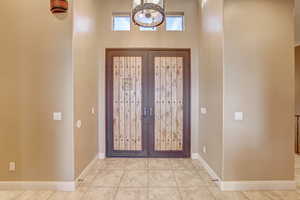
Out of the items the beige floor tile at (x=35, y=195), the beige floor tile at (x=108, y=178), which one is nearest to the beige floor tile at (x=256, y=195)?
the beige floor tile at (x=108, y=178)

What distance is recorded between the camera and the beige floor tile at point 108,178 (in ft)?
10.4

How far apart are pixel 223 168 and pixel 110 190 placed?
72.2 inches

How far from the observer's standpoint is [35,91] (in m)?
2.96

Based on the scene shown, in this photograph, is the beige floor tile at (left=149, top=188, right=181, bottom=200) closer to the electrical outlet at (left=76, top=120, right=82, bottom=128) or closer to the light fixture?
the electrical outlet at (left=76, top=120, right=82, bottom=128)

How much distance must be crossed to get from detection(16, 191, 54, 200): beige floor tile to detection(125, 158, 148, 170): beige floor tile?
4.98 feet

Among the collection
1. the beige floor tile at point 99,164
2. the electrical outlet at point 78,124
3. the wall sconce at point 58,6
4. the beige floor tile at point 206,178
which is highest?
the wall sconce at point 58,6

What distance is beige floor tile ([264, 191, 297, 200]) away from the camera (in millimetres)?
2719

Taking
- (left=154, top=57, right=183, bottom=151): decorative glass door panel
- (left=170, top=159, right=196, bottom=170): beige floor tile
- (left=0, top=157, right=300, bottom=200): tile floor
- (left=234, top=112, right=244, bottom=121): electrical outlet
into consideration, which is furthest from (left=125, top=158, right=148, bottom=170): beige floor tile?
(left=234, top=112, right=244, bottom=121): electrical outlet

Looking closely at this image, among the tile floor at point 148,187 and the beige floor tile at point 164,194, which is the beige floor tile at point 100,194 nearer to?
the tile floor at point 148,187

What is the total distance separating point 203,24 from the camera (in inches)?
162

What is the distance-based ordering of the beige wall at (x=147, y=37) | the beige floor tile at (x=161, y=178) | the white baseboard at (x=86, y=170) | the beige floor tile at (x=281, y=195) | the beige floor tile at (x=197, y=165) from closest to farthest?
the beige floor tile at (x=281, y=195)
the beige floor tile at (x=161, y=178)
the white baseboard at (x=86, y=170)
the beige floor tile at (x=197, y=165)
the beige wall at (x=147, y=37)

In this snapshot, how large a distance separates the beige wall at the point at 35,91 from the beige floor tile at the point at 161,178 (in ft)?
4.52

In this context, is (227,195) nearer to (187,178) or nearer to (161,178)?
(187,178)

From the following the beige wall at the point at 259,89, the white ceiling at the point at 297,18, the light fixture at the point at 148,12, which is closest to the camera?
the light fixture at the point at 148,12
